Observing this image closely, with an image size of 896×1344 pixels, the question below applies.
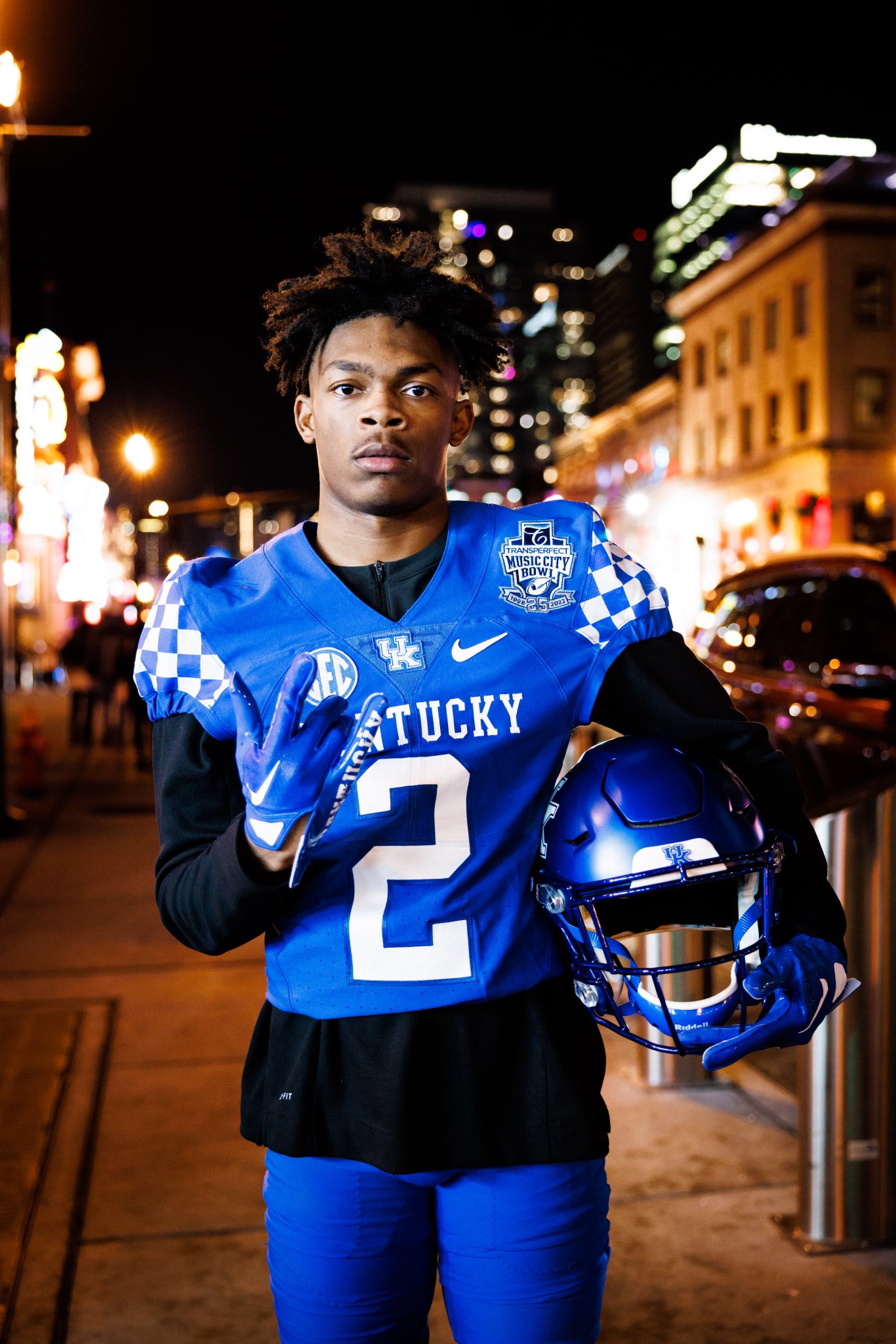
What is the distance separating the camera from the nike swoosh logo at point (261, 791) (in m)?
1.55

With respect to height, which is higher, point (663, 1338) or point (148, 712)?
point (148, 712)

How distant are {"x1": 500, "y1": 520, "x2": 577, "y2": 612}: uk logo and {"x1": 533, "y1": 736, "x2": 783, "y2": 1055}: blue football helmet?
253 mm

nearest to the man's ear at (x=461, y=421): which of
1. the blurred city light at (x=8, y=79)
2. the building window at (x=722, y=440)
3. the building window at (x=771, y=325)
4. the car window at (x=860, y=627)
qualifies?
the car window at (x=860, y=627)

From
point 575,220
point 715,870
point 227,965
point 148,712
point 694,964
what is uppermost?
point 575,220

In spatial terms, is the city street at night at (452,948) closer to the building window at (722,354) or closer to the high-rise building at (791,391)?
the high-rise building at (791,391)

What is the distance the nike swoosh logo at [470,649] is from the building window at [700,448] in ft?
159

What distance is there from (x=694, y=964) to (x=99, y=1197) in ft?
9.76

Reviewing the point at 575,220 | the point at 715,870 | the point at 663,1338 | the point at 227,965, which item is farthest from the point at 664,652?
the point at 575,220

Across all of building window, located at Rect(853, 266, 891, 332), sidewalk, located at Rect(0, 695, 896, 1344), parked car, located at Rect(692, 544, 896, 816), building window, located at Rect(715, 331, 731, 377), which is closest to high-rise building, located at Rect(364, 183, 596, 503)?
building window, located at Rect(715, 331, 731, 377)

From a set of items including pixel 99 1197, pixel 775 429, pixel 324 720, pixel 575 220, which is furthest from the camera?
pixel 575 220

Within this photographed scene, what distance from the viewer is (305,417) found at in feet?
7.10

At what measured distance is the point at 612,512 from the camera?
192ft

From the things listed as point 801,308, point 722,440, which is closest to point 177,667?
point 801,308

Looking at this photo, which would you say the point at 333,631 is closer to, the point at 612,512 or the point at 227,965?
the point at 227,965
